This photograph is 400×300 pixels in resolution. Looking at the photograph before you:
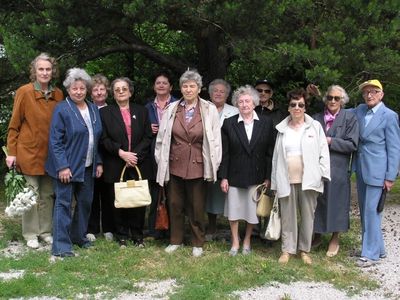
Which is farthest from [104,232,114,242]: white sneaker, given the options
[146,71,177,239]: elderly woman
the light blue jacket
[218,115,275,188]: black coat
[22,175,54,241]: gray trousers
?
the light blue jacket

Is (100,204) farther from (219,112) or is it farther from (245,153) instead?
(245,153)

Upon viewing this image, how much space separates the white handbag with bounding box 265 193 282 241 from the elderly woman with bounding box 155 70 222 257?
65 cm

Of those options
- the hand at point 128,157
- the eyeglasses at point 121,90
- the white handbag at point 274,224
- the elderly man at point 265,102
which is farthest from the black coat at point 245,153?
the eyeglasses at point 121,90

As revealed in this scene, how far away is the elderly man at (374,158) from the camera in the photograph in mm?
5340

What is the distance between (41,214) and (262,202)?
2411 millimetres

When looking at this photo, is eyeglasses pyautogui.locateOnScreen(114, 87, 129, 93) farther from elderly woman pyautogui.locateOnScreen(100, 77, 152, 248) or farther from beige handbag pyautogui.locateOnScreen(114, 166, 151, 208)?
beige handbag pyautogui.locateOnScreen(114, 166, 151, 208)

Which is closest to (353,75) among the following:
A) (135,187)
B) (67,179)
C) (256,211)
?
(256,211)

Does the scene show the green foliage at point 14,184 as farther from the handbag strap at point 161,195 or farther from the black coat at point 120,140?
the handbag strap at point 161,195

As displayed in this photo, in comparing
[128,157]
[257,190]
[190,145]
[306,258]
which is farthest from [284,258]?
[128,157]

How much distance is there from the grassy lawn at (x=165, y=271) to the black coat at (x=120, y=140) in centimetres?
81

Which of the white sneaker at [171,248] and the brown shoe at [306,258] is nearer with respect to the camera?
the brown shoe at [306,258]

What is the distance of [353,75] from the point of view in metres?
Answer: 6.22

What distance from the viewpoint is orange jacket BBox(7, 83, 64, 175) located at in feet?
18.2

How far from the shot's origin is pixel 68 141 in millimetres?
5336
